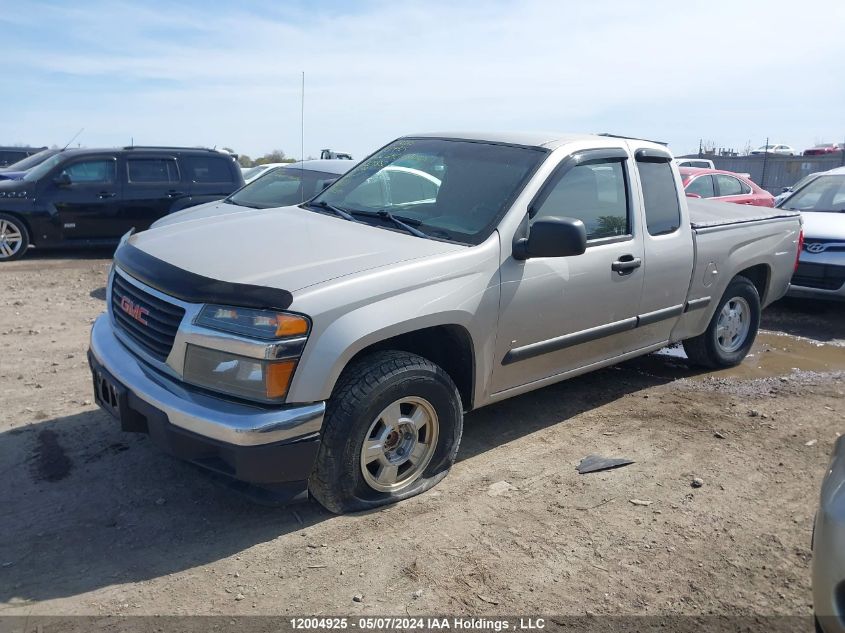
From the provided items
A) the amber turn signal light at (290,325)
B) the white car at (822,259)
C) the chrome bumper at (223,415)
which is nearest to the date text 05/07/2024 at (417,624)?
the chrome bumper at (223,415)

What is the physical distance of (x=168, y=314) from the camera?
3457 millimetres

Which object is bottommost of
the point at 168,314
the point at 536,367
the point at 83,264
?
the point at 83,264

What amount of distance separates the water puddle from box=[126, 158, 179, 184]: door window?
25.9 feet

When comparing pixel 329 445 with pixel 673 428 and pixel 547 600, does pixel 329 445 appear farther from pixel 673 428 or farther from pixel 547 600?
pixel 673 428

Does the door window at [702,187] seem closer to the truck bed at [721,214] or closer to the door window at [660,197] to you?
the truck bed at [721,214]

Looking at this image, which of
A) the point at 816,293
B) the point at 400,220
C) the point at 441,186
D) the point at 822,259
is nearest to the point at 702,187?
the point at 822,259

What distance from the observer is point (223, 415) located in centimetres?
319

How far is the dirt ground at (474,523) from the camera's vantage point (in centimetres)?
310

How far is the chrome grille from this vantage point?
3.44m

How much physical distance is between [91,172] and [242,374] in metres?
9.04

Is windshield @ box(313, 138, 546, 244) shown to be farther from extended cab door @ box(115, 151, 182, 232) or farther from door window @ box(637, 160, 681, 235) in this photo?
extended cab door @ box(115, 151, 182, 232)

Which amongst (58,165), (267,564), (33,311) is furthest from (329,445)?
(58,165)

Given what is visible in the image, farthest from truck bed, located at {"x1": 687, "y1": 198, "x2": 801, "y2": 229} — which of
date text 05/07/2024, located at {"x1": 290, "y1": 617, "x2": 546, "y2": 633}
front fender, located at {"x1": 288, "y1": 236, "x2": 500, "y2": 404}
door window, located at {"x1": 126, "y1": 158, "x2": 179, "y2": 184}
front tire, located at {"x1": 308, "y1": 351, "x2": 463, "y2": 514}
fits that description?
door window, located at {"x1": 126, "y1": 158, "x2": 179, "y2": 184}

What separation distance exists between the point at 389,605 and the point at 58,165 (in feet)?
32.5
